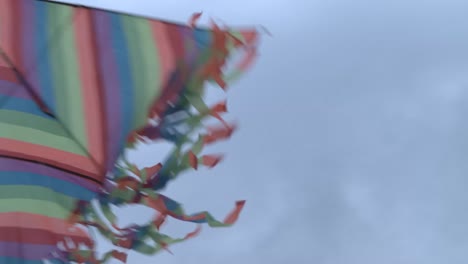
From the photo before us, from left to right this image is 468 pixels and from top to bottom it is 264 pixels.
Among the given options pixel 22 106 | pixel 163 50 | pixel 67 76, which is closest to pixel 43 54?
pixel 67 76

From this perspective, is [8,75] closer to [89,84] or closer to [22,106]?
[22,106]

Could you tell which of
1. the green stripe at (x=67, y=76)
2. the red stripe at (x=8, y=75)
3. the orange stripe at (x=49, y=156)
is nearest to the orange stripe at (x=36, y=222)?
the orange stripe at (x=49, y=156)

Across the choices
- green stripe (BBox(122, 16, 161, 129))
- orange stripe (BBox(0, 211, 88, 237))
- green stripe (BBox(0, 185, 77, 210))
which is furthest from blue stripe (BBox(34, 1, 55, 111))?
orange stripe (BBox(0, 211, 88, 237))

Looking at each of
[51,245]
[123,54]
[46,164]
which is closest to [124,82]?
[123,54]

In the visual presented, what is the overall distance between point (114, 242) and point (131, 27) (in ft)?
4.48

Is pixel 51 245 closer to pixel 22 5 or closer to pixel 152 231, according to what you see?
pixel 152 231

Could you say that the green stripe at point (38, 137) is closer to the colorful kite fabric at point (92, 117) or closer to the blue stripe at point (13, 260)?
the colorful kite fabric at point (92, 117)

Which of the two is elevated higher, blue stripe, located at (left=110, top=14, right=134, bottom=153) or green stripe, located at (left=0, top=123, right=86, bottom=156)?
blue stripe, located at (left=110, top=14, right=134, bottom=153)

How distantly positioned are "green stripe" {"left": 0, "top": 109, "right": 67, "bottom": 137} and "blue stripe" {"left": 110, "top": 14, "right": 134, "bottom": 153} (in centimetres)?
33

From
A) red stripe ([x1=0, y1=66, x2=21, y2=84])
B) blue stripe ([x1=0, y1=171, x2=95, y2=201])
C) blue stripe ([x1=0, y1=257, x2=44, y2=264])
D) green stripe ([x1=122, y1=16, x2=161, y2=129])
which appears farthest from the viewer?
red stripe ([x1=0, y1=66, x2=21, y2=84])

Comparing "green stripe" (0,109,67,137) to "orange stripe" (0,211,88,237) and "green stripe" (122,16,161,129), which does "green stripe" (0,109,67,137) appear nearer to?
"green stripe" (122,16,161,129)

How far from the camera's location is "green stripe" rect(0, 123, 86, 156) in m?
5.99

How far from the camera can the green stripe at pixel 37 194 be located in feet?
18.8

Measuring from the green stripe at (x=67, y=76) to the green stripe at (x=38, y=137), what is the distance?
59 millimetres
